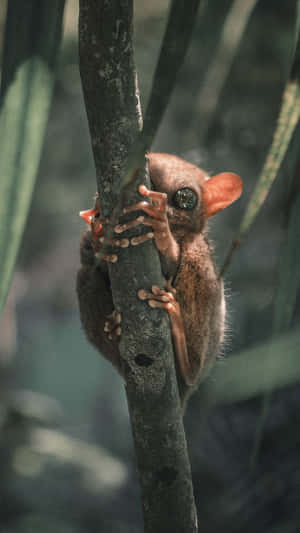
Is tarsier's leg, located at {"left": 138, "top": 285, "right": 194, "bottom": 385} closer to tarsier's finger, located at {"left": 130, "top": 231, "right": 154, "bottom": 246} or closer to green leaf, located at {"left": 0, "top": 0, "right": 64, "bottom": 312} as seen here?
→ tarsier's finger, located at {"left": 130, "top": 231, "right": 154, "bottom": 246}

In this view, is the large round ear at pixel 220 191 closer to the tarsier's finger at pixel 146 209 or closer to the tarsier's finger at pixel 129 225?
the tarsier's finger at pixel 146 209

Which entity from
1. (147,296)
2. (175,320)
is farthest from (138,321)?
(175,320)

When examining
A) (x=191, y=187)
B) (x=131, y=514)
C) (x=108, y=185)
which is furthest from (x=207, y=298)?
(x=131, y=514)

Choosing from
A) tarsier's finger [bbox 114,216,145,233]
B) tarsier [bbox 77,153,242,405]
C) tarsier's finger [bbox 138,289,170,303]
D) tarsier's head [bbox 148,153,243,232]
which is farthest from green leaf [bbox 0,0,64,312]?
tarsier's head [bbox 148,153,243,232]


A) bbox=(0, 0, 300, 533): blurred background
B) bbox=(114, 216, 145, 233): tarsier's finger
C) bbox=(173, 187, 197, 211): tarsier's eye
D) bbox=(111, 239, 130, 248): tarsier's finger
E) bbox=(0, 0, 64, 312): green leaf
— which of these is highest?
bbox=(0, 0, 64, 312): green leaf

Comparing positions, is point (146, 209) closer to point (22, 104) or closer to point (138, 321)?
point (138, 321)

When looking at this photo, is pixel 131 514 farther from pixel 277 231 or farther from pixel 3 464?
pixel 277 231
